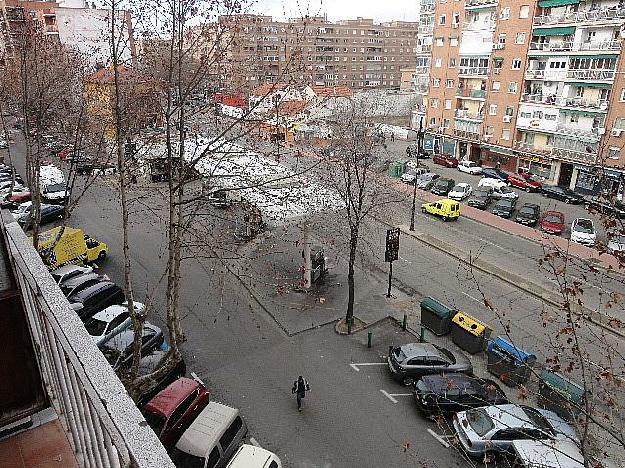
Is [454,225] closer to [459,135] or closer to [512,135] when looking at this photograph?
[512,135]

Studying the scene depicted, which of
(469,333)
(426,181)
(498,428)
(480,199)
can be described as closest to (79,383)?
(498,428)

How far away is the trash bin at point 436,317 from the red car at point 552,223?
42.4ft

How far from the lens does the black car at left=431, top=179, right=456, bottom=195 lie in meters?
31.6

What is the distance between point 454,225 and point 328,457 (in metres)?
17.8

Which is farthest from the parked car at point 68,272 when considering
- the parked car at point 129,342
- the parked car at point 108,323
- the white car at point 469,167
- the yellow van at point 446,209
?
the white car at point 469,167

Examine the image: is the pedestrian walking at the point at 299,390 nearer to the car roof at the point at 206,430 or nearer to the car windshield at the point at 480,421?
the car roof at the point at 206,430

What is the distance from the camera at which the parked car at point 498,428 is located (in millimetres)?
10531

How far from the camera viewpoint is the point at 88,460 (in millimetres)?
2639

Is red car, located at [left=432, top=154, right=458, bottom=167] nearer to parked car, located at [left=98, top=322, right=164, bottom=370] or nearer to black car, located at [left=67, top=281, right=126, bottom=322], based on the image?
black car, located at [left=67, top=281, right=126, bottom=322]

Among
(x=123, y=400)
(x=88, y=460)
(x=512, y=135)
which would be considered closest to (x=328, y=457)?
(x=88, y=460)

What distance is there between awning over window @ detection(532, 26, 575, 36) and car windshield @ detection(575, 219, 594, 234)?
14.8 metres

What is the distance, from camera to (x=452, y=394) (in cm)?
1177

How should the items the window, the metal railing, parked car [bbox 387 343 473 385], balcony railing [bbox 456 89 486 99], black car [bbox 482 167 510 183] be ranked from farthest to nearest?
balcony railing [bbox 456 89 486 99] → black car [bbox 482 167 510 183] → the window → parked car [bbox 387 343 473 385] → the metal railing

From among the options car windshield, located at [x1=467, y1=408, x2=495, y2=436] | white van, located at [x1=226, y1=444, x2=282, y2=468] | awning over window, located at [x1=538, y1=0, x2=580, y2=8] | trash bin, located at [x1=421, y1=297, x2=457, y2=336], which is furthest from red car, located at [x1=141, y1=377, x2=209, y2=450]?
awning over window, located at [x1=538, y1=0, x2=580, y2=8]
